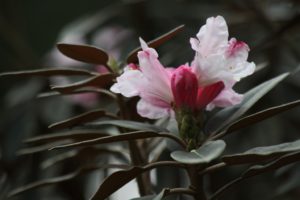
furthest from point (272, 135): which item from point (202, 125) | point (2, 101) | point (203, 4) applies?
point (2, 101)

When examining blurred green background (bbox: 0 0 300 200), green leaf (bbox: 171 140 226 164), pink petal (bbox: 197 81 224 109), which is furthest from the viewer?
blurred green background (bbox: 0 0 300 200)

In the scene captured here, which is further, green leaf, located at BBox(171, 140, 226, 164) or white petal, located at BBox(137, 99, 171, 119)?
white petal, located at BBox(137, 99, 171, 119)

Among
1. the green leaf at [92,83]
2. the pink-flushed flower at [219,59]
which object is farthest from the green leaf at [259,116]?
the green leaf at [92,83]

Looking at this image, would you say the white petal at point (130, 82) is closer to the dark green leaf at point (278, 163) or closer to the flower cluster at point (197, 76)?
the flower cluster at point (197, 76)

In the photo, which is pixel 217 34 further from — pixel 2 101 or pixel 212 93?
pixel 2 101

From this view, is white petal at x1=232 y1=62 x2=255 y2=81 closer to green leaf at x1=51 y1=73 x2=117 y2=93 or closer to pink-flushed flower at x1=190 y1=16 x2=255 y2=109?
pink-flushed flower at x1=190 y1=16 x2=255 y2=109

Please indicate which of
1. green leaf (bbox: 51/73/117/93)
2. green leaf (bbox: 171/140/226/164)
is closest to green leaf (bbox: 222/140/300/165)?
green leaf (bbox: 171/140/226/164)

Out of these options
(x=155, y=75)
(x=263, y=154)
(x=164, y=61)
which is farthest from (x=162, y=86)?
(x=164, y=61)
